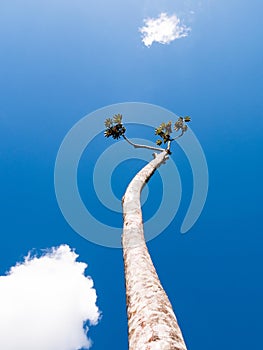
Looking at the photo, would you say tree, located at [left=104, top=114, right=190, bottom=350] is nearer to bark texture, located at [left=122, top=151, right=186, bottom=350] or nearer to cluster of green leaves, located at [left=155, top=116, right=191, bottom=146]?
bark texture, located at [left=122, top=151, right=186, bottom=350]

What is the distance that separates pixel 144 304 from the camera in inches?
122

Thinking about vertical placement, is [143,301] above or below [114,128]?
below

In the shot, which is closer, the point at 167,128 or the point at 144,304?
the point at 144,304

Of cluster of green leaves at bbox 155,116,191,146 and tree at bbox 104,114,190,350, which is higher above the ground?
cluster of green leaves at bbox 155,116,191,146

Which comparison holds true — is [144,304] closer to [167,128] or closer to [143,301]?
[143,301]

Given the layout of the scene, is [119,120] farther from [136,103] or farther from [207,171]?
[207,171]

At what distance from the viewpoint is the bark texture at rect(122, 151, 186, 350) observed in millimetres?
2494

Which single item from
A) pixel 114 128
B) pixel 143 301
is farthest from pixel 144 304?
pixel 114 128

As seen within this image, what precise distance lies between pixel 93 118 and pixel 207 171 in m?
8.82

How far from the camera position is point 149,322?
274 centimetres

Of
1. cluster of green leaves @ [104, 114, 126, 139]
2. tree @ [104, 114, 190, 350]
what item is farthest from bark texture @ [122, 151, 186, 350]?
cluster of green leaves @ [104, 114, 126, 139]

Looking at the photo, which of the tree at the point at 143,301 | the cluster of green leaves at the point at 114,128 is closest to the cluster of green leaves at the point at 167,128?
the cluster of green leaves at the point at 114,128

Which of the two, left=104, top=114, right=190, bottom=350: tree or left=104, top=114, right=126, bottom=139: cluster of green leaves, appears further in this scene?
left=104, top=114, right=126, bottom=139: cluster of green leaves

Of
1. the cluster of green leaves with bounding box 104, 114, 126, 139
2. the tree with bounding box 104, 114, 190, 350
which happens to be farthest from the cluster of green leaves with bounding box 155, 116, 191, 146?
the tree with bounding box 104, 114, 190, 350
